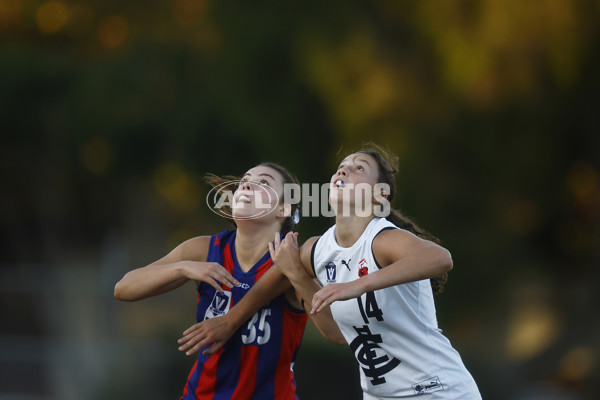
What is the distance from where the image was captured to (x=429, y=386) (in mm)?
3191

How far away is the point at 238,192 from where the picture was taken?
143 inches

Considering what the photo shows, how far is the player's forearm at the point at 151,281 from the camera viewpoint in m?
3.50

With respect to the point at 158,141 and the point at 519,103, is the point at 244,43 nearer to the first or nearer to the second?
the point at 158,141

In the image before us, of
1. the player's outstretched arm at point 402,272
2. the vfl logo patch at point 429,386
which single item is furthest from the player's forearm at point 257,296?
the vfl logo patch at point 429,386

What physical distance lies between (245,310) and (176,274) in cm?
34

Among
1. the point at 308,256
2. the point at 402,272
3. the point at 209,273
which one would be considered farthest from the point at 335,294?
the point at 209,273

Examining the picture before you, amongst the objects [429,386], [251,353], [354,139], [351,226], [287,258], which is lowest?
[429,386]

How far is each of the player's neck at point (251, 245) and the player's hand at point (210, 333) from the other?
307 millimetres

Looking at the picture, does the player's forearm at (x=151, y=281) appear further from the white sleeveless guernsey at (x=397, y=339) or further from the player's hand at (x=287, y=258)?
the white sleeveless guernsey at (x=397, y=339)

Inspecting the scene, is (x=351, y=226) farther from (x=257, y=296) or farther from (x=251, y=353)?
(x=251, y=353)

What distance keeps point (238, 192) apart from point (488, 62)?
5.27 meters

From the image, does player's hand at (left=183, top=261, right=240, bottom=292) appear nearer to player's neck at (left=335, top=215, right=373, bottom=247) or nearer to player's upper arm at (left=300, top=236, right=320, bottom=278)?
player's upper arm at (left=300, top=236, right=320, bottom=278)

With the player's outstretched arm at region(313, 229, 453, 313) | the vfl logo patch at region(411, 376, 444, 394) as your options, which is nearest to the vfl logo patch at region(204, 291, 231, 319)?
the player's outstretched arm at region(313, 229, 453, 313)

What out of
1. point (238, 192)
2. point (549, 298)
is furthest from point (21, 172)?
point (238, 192)
